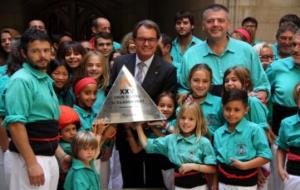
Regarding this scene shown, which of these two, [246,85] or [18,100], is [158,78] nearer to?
[246,85]

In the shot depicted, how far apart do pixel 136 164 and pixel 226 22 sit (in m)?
1.59

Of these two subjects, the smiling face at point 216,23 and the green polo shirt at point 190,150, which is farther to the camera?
the smiling face at point 216,23

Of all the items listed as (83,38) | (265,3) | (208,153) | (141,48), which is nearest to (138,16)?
(83,38)

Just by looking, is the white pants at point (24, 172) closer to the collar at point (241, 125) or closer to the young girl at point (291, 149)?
the collar at point (241, 125)

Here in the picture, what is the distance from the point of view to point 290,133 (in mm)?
4594

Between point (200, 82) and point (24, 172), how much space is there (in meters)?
1.65

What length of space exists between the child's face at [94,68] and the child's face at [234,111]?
1.51 meters

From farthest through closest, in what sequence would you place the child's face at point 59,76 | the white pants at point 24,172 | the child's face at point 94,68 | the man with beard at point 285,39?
the man with beard at point 285,39
the child's face at point 94,68
the child's face at point 59,76
the white pants at point 24,172

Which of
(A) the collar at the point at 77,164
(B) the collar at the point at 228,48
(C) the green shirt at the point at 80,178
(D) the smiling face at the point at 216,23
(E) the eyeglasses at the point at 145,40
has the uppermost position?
(D) the smiling face at the point at 216,23

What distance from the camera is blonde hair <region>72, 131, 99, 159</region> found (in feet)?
14.0

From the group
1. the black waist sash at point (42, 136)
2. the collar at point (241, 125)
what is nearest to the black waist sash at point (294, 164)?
the collar at point (241, 125)

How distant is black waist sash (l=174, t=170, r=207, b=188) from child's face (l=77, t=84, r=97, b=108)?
3.67 ft

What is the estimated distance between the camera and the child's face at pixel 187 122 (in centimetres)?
435

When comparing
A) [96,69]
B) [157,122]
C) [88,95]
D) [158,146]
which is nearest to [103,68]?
[96,69]
